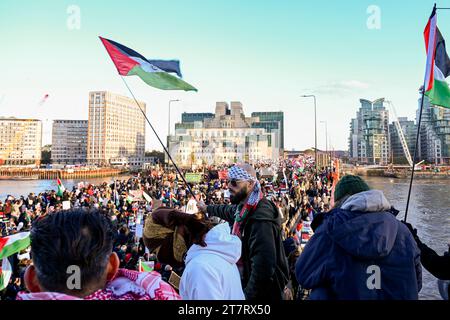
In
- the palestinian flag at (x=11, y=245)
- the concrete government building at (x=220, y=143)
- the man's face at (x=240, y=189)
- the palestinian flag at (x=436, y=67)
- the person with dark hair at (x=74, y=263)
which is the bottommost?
the palestinian flag at (x=11, y=245)

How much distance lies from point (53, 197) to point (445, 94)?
1757 centimetres

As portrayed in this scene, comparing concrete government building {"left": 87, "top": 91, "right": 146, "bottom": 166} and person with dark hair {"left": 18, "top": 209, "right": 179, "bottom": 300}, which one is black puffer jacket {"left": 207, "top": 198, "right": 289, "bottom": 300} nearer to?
person with dark hair {"left": 18, "top": 209, "right": 179, "bottom": 300}

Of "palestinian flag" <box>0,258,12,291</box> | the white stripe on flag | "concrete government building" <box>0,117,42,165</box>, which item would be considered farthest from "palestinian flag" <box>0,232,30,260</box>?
"concrete government building" <box>0,117,42,165</box>

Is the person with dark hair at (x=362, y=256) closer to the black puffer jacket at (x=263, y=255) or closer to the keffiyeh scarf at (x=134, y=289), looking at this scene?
the black puffer jacket at (x=263, y=255)

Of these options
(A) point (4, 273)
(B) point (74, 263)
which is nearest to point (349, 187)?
(B) point (74, 263)

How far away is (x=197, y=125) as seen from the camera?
118 m

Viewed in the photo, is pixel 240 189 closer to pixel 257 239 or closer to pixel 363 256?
pixel 257 239

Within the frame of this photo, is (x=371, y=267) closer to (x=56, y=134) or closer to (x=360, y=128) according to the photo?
(x=360, y=128)

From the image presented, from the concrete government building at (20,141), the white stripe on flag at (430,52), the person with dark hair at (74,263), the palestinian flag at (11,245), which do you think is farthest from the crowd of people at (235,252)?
the concrete government building at (20,141)

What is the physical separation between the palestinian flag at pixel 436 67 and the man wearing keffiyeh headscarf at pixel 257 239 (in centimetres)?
313

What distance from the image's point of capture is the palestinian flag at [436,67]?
14.4 ft

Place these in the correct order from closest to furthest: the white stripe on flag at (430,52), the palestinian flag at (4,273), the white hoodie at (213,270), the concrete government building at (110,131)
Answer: the white hoodie at (213,270), the white stripe on flag at (430,52), the palestinian flag at (4,273), the concrete government building at (110,131)

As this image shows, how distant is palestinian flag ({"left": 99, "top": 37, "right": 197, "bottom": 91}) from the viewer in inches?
198
